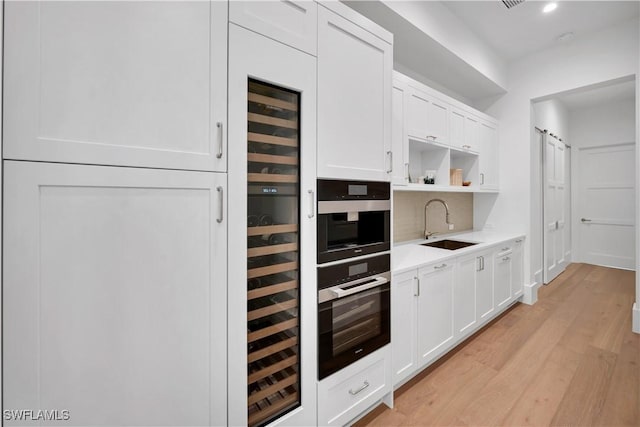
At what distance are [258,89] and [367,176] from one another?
0.75 metres

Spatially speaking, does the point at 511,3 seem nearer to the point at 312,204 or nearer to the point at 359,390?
the point at 312,204

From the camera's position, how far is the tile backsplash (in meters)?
2.87

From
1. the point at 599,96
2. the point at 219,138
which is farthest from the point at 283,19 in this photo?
the point at 599,96

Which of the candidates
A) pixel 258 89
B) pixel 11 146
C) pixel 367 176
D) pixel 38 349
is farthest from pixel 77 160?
pixel 367 176

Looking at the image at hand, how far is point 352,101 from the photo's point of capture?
5.07ft

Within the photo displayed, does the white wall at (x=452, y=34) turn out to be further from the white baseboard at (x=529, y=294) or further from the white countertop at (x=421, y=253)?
the white baseboard at (x=529, y=294)

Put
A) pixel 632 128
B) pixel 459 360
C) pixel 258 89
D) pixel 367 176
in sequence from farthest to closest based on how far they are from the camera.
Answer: pixel 632 128
pixel 459 360
pixel 367 176
pixel 258 89

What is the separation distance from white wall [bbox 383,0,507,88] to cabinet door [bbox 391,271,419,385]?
1985 millimetres

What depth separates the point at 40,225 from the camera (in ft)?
2.71

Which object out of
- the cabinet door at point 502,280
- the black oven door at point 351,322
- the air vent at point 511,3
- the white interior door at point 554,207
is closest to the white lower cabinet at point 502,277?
the cabinet door at point 502,280

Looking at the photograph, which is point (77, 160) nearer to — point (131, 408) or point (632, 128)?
point (131, 408)

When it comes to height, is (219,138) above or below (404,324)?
above

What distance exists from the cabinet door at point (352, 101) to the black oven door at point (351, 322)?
64 cm

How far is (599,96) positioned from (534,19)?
10.3ft
